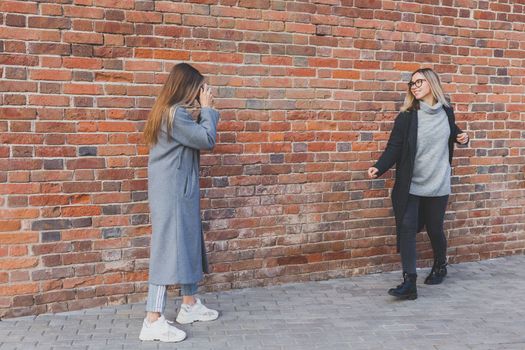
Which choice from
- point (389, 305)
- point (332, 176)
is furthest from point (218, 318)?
point (332, 176)

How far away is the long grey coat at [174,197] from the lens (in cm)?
406

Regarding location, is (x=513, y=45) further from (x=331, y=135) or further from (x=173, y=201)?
(x=173, y=201)

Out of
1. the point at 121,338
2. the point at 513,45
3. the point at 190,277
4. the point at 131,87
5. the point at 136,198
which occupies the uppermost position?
the point at 513,45

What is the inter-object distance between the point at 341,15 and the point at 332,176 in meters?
1.43

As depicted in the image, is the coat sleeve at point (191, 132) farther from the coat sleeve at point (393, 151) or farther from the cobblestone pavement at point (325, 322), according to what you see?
the coat sleeve at point (393, 151)

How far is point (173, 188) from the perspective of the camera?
406cm

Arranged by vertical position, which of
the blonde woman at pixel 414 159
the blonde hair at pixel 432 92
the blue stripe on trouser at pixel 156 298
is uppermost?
the blonde hair at pixel 432 92

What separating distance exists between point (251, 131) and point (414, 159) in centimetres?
137

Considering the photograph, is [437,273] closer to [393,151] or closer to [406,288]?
[406,288]

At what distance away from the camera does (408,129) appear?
16.4ft

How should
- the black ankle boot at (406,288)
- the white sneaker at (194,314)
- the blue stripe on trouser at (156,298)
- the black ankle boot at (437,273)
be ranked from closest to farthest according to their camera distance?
the blue stripe on trouser at (156,298), the white sneaker at (194,314), the black ankle boot at (406,288), the black ankle boot at (437,273)

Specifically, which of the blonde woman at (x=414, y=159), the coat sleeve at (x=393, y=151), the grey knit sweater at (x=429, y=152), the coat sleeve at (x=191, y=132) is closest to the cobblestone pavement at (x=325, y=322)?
the blonde woman at (x=414, y=159)

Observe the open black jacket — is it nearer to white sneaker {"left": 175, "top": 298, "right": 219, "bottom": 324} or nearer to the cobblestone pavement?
the cobblestone pavement

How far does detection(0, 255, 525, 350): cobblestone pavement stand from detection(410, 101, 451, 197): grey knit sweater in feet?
3.04
